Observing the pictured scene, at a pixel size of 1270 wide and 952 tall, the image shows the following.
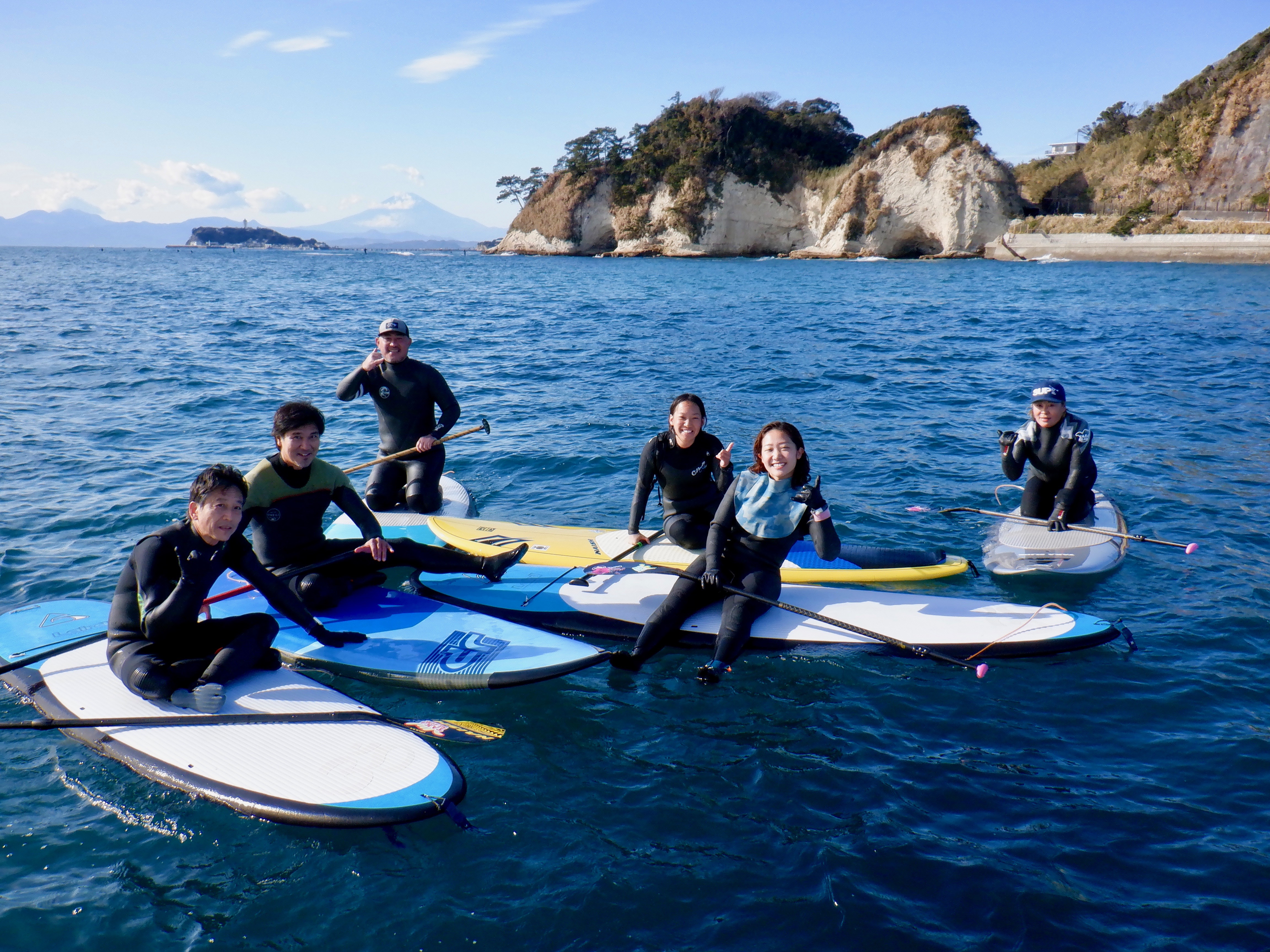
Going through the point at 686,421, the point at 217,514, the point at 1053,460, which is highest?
the point at 686,421

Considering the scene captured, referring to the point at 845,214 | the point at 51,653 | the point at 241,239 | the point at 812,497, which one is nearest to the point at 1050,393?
the point at 812,497

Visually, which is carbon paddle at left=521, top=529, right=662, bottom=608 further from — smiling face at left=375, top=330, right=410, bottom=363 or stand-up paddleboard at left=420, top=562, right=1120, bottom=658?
smiling face at left=375, top=330, right=410, bottom=363

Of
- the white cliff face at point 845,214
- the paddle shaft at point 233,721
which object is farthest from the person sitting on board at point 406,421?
the white cliff face at point 845,214

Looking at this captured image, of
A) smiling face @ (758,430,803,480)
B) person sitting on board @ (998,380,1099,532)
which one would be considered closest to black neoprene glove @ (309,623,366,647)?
smiling face @ (758,430,803,480)

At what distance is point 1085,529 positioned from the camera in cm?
748

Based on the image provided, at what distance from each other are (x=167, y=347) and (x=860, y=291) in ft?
90.7

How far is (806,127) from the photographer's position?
232 feet

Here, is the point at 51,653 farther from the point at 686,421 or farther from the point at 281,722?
the point at 686,421

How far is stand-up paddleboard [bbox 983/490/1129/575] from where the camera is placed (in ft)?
24.7

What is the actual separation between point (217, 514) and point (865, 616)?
452cm

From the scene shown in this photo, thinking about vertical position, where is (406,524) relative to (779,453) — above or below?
below

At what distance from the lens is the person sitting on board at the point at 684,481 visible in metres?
6.95

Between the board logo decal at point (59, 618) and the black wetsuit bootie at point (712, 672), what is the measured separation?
15.3 feet

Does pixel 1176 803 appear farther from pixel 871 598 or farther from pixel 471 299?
pixel 471 299
